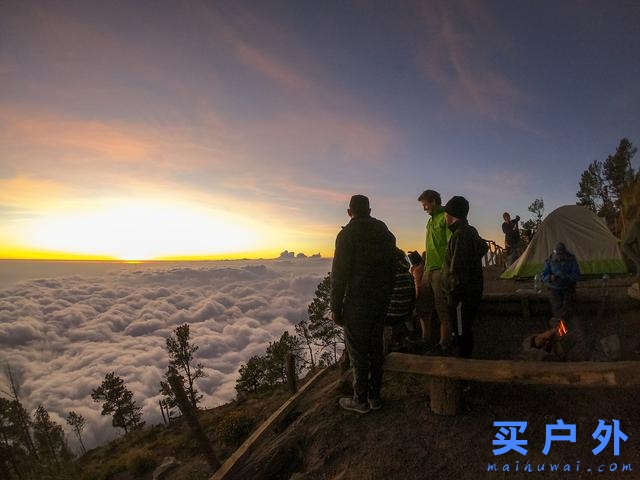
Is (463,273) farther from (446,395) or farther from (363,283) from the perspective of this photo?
(446,395)

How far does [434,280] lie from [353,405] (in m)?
2.25

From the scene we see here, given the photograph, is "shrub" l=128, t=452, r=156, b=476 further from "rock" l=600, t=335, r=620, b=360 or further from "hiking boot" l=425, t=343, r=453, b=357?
"rock" l=600, t=335, r=620, b=360

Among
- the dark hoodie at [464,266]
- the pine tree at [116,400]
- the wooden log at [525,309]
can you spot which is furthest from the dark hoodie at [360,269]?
the pine tree at [116,400]

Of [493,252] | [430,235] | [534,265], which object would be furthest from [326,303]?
[430,235]

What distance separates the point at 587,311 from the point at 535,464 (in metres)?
5.81

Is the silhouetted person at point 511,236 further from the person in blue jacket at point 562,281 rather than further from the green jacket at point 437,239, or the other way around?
the green jacket at point 437,239

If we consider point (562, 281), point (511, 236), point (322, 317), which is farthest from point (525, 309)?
point (322, 317)

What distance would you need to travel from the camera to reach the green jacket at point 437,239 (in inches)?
202

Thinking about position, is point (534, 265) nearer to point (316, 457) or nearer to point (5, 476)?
point (316, 457)

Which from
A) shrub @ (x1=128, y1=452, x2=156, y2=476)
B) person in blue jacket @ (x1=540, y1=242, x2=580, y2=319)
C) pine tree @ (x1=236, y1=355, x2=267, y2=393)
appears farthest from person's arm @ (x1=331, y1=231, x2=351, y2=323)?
pine tree @ (x1=236, y1=355, x2=267, y2=393)

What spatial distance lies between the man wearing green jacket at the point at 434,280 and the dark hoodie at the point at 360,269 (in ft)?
4.90

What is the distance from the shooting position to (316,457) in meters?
3.76

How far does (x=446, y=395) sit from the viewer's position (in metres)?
3.81

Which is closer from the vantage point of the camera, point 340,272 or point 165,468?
point 340,272
